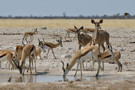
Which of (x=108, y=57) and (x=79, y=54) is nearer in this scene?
(x=79, y=54)

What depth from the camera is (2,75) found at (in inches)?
429

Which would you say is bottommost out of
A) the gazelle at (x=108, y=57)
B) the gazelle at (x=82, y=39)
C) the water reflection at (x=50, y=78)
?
the water reflection at (x=50, y=78)

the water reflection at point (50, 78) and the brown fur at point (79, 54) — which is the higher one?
the brown fur at point (79, 54)

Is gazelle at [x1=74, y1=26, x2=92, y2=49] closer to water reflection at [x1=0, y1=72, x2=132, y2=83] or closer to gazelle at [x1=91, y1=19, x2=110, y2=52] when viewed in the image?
gazelle at [x1=91, y1=19, x2=110, y2=52]

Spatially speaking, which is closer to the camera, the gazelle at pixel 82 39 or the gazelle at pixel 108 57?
the gazelle at pixel 108 57

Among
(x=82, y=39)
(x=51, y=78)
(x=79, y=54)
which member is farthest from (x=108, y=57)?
(x=82, y=39)

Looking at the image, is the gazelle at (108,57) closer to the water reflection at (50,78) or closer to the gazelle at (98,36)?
the water reflection at (50,78)

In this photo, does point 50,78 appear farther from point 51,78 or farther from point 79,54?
point 79,54

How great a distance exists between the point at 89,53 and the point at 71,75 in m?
0.91

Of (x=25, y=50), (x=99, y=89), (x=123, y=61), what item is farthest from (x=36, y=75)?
(x=123, y=61)

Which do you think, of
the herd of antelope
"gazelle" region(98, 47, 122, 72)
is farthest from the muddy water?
"gazelle" region(98, 47, 122, 72)

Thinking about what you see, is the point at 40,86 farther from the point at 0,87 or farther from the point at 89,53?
the point at 89,53

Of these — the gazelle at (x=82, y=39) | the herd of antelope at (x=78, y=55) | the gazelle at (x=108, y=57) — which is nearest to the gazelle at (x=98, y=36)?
the herd of antelope at (x=78, y=55)

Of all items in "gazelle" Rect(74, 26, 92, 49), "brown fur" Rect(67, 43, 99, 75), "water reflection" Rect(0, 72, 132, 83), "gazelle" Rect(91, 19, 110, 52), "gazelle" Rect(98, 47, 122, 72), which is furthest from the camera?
"gazelle" Rect(74, 26, 92, 49)
